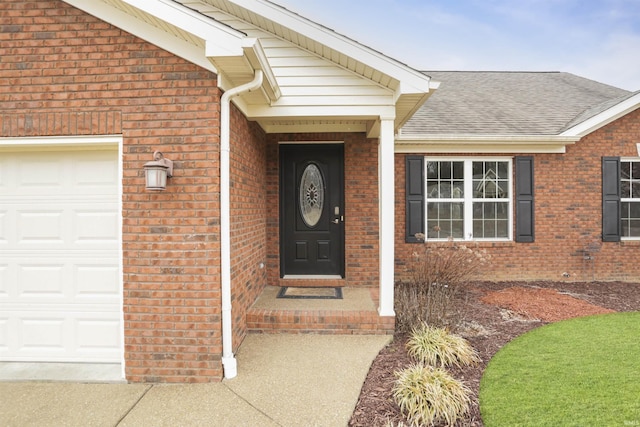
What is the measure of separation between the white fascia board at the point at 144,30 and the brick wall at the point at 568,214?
20.2 ft

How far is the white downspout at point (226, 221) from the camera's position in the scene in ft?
10.8

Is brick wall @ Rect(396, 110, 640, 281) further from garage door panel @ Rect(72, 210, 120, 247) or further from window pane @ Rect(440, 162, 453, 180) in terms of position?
garage door panel @ Rect(72, 210, 120, 247)

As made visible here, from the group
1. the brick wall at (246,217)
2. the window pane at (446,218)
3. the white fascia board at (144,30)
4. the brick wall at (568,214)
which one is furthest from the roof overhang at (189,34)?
the brick wall at (568,214)

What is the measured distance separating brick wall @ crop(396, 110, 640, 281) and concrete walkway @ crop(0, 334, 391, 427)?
4838 millimetres

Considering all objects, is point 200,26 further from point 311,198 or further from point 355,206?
point 355,206

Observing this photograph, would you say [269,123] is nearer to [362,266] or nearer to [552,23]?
[362,266]

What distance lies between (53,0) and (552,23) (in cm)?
2096

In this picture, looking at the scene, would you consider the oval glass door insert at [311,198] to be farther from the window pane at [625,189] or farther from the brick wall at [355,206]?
the window pane at [625,189]

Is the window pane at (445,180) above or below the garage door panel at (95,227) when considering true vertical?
above

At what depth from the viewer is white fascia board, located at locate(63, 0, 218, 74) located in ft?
10.5

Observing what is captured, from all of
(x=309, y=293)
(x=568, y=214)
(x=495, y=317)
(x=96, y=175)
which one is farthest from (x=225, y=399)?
(x=568, y=214)

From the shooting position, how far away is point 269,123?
5.22 metres

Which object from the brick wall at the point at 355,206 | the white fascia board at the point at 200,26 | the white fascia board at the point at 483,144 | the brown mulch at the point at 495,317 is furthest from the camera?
the white fascia board at the point at 483,144

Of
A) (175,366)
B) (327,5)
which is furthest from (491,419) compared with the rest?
(327,5)
